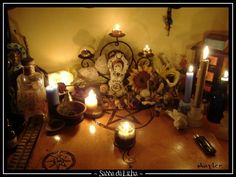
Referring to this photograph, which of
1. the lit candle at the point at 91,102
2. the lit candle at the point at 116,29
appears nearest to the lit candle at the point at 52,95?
the lit candle at the point at 91,102

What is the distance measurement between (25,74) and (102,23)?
482mm

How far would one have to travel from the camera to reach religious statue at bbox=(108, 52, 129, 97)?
4.20ft

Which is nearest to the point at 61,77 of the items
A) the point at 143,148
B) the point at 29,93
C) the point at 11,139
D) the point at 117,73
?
the point at 29,93

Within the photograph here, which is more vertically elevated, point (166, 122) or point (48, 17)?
point (48, 17)

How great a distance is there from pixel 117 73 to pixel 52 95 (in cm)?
36

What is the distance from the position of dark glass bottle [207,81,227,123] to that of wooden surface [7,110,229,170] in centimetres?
4

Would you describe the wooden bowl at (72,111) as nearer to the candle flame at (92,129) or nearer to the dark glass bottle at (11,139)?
the candle flame at (92,129)

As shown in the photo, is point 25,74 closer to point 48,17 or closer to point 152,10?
point 48,17

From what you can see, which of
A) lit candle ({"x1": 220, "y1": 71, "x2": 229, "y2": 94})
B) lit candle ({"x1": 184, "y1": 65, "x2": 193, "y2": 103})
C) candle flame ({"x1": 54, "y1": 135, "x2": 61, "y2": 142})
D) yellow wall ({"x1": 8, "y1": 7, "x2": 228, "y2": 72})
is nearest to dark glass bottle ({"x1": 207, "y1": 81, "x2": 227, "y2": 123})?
lit candle ({"x1": 220, "y1": 71, "x2": 229, "y2": 94})

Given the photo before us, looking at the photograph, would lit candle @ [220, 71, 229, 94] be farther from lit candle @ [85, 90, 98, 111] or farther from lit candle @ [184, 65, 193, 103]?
lit candle @ [85, 90, 98, 111]
